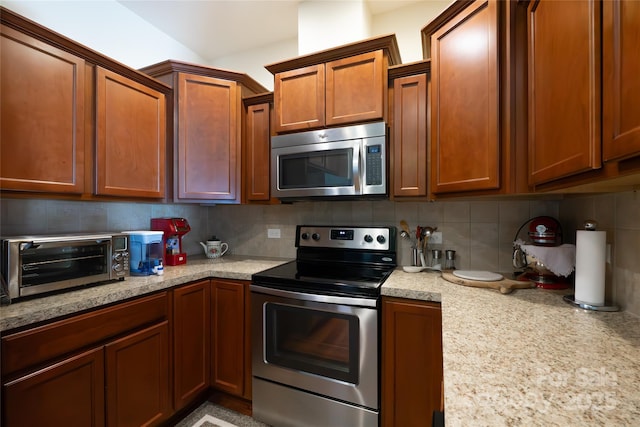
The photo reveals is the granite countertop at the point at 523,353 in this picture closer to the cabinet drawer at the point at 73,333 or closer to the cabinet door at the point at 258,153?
the cabinet drawer at the point at 73,333

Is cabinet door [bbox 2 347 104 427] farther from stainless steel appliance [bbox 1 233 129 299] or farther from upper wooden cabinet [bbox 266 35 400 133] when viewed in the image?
upper wooden cabinet [bbox 266 35 400 133]

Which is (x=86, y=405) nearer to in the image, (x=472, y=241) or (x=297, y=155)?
(x=297, y=155)

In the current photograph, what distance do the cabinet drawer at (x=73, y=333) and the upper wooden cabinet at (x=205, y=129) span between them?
0.84m

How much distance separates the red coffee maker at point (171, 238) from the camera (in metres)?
2.03

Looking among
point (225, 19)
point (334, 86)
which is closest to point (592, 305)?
point (334, 86)

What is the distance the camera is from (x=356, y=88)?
1.71 m

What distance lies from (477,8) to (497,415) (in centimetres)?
160

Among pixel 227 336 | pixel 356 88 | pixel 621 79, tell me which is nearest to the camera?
pixel 621 79

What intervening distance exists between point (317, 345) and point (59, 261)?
1397mm

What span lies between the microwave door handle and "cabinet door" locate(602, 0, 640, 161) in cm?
113

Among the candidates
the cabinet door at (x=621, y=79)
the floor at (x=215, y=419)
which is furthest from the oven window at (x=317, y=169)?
the floor at (x=215, y=419)

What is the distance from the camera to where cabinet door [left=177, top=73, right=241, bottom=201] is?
1982 millimetres

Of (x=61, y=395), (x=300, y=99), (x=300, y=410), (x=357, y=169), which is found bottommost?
(x=300, y=410)

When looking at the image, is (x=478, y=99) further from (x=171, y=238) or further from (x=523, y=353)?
(x=171, y=238)
